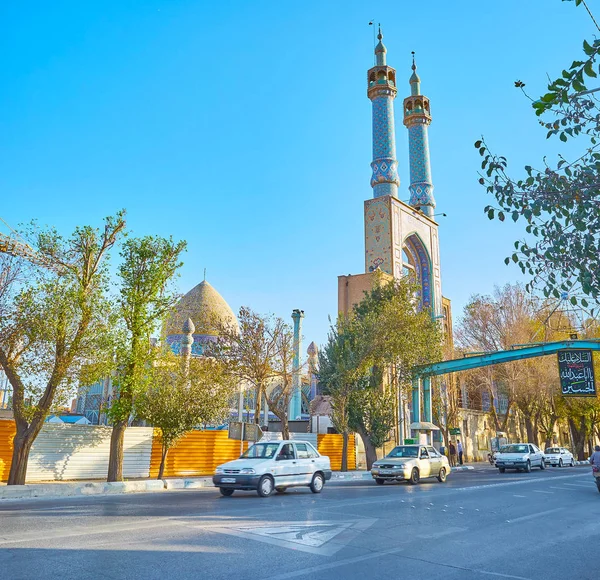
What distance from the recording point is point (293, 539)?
7.77 meters

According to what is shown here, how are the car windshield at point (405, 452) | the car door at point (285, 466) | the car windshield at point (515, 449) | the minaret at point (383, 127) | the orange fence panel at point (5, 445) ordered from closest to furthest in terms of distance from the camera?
the car door at point (285, 466), the orange fence panel at point (5, 445), the car windshield at point (405, 452), the car windshield at point (515, 449), the minaret at point (383, 127)

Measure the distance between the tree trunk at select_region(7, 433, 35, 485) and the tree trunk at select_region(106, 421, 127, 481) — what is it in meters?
2.43

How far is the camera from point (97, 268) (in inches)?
671

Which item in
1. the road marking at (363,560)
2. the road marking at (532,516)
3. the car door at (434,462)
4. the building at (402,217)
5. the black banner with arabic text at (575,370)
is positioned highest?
the building at (402,217)

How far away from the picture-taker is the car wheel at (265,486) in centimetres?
1399

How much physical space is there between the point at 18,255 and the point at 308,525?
15810 millimetres

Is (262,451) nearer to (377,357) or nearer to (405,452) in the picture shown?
(405,452)

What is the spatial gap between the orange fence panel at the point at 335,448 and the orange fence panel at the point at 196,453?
17.7 feet

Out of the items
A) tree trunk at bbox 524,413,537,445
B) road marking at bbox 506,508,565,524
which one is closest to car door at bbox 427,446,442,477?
road marking at bbox 506,508,565,524

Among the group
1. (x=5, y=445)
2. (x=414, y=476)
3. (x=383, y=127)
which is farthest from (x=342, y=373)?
(x=383, y=127)

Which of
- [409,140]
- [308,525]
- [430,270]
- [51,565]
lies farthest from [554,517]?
[409,140]

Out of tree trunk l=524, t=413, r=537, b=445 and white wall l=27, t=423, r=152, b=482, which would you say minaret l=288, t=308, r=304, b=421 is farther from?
tree trunk l=524, t=413, r=537, b=445

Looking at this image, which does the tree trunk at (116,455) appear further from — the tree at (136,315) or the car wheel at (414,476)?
the car wheel at (414,476)

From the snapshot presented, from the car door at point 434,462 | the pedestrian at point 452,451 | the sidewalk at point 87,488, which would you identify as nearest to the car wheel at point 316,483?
the sidewalk at point 87,488
